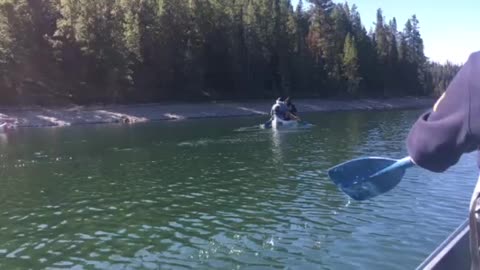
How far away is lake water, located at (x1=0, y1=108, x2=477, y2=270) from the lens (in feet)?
43.9

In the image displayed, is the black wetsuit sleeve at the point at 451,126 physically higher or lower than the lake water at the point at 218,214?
higher

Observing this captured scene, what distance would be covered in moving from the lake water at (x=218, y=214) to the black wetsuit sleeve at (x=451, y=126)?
31.3ft

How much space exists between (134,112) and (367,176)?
250 ft

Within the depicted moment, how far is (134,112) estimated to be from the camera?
3108 inches

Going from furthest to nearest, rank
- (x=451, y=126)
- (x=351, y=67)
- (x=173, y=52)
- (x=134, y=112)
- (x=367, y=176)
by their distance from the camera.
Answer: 1. (x=351, y=67)
2. (x=173, y=52)
3. (x=134, y=112)
4. (x=367, y=176)
5. (x=451, y=126)

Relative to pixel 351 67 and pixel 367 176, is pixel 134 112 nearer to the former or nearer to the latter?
pixel 351 67

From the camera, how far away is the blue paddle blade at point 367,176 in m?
4.21

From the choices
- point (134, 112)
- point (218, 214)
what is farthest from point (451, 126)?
point (134, 112)

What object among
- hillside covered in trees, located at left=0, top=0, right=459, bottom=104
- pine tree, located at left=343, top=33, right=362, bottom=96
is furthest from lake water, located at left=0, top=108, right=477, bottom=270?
pine tree, located at left=343, top=33, right=362, bottom=96

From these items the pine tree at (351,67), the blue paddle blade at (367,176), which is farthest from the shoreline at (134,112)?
the blue paddle blade at (367,176)

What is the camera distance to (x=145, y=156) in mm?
34094

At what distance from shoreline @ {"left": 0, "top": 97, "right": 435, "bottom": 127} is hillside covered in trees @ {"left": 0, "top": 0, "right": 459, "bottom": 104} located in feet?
17.7

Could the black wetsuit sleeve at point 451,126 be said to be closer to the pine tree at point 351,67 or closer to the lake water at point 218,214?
the lake water at point 218,214

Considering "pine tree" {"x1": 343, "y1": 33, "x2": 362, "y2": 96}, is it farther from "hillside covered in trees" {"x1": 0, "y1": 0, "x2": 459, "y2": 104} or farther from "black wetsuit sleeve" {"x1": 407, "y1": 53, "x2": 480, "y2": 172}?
"black wetsuit sleeve" {"x1": 407, "y1": 53, "x2": 480, "y2": 172}
